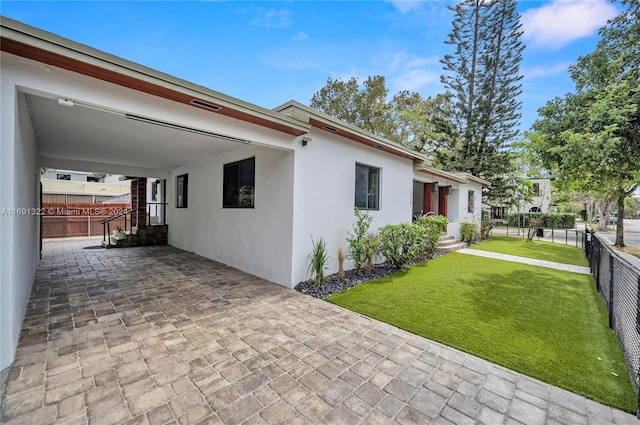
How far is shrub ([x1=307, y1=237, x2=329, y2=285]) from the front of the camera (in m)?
5.59

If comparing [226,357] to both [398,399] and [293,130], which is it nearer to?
[398,399]

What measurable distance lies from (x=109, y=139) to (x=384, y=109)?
679 inches

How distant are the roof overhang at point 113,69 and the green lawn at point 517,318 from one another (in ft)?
11.9

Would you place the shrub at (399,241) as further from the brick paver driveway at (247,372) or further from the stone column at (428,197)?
the stone column at (428,197)

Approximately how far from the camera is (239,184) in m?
7.06

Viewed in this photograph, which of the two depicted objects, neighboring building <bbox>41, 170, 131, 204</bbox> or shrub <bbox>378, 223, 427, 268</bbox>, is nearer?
shrub <bbox>378, 223, 427, 268</bbox>

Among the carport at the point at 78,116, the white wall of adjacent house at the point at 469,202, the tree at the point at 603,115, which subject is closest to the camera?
the carport at the point at 78,116

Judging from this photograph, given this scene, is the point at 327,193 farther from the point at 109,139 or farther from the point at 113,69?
the point at 109,139

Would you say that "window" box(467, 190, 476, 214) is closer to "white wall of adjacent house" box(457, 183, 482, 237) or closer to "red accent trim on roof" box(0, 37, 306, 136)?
"white wall of adjacent house" box(457, 183, 482, 237)

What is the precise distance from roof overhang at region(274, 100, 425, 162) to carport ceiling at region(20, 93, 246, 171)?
1.76m

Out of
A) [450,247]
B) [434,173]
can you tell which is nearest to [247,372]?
[450,247]

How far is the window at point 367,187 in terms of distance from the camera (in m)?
7.08

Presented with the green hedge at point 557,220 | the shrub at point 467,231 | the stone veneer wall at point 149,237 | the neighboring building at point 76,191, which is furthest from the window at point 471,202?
the neighboring building at point 76,191

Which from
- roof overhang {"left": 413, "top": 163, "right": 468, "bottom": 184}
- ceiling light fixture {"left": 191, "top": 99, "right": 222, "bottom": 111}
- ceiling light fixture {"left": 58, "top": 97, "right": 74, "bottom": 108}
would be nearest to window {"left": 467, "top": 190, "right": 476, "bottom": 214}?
roof overhang {"left": 413, "top": 163, "right": 468, "bottom": 184}
